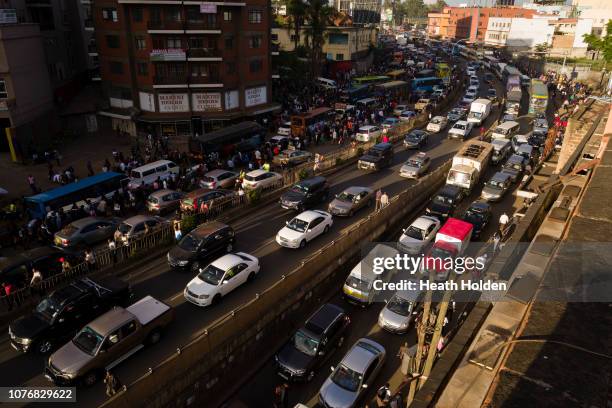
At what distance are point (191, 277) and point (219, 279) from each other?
2746mm

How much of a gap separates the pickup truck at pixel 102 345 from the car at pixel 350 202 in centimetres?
1342

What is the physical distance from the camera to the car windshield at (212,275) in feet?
60.5

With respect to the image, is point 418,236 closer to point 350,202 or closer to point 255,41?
point 350,202

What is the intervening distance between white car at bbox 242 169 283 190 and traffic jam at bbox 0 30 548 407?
0.10 meters

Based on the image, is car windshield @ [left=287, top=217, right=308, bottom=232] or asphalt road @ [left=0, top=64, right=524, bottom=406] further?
car windshield @ [left=287, top=217, right=308, bottom=232]

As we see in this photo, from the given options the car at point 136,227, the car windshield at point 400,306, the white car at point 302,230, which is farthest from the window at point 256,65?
the car windshield at point 400,306

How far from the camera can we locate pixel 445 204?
91.8ft

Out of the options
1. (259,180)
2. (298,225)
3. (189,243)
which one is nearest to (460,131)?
(259,180)

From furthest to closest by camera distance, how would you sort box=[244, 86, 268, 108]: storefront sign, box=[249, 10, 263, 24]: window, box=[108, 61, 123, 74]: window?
box=[244, 86, 268, 108]: storefront sign
box=[249, 10, 263, 24]: window
box=[108, 61, 123, 74]: window

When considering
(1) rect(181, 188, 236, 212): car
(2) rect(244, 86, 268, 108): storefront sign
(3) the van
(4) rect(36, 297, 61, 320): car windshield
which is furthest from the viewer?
(2) rect(244, 86, 268, 108): storefront sign

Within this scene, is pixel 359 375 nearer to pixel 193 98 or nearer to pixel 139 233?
pixel 139 233

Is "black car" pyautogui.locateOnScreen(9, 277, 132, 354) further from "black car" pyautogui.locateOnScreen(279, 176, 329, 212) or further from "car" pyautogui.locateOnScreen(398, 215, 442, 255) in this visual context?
"car" pyautogui.locateOnScreen(398, 215, 442, 255)

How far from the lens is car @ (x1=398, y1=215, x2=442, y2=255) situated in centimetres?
2352

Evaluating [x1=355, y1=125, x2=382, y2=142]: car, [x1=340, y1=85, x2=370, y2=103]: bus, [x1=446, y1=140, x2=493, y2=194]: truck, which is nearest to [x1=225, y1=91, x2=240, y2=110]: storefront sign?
[x1=355, y1=125, x2=382, y2=142]: car
